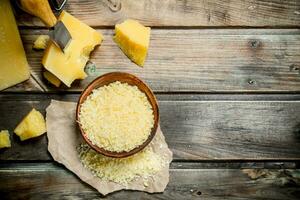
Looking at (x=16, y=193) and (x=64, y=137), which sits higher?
(x=64, y=137)

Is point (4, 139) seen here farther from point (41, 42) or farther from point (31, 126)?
point (41, 42)

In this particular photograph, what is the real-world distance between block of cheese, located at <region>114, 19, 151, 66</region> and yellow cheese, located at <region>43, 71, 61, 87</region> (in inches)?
6.5

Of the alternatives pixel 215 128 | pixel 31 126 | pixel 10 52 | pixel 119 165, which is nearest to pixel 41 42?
pixel 10 52

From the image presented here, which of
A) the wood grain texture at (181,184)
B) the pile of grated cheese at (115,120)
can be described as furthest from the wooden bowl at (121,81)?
the wood grain texture at (181,184)

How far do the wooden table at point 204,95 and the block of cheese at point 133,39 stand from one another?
0.02 metres

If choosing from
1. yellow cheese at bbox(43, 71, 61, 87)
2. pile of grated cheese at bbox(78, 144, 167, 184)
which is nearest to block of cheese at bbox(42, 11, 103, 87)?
yellow cheese at bbox(43, 71, 61, 87)

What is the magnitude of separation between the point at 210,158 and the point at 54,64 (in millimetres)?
421

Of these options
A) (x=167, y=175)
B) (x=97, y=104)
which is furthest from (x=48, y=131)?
(x=167, y=175)

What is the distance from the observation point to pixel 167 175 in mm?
1252

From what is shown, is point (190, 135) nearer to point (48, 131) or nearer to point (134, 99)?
point (134, 99)

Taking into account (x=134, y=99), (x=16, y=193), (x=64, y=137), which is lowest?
(x=16, y=193)

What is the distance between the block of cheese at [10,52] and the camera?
47.5 inches

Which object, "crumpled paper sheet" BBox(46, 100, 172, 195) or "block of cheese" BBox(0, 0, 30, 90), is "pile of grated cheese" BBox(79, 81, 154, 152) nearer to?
"crumpled paper sheet" BBox(46, 100, 172, 195)

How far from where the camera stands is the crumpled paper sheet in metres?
1.24
